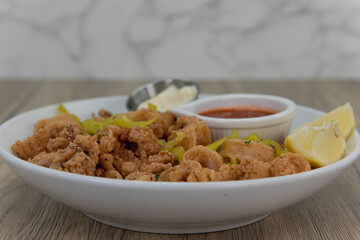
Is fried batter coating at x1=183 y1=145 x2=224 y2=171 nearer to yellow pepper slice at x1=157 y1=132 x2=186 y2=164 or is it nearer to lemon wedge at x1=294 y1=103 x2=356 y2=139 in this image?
yellow pepper slice at x1=157 y1=132 x2=186 y2=164

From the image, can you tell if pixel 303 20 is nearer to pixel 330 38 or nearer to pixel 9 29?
pixel 330 38

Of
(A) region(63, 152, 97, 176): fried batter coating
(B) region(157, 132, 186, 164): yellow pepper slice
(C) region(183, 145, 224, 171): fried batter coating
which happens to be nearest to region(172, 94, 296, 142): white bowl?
(B) region(157, 132, 186, 164): yellow pepper slice

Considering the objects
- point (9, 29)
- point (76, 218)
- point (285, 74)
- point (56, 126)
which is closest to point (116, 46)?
point (9, 29)

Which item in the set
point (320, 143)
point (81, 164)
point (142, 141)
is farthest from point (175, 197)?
point (320, 143)

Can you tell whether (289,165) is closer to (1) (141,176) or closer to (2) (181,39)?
(1) (141,176)

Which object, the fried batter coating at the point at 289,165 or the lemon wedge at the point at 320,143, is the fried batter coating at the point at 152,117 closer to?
the lemon wedge at the point at 320,143
